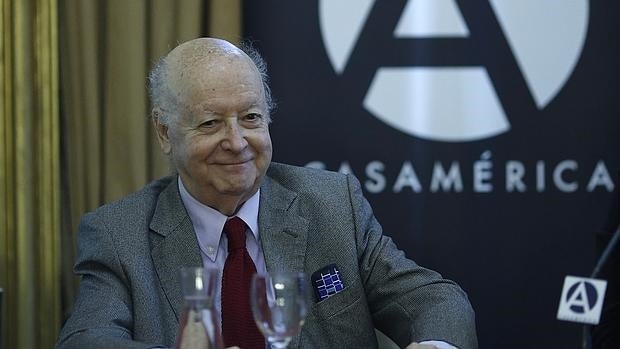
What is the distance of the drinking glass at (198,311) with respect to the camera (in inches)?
85.9

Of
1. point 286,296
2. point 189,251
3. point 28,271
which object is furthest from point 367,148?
point 286,296

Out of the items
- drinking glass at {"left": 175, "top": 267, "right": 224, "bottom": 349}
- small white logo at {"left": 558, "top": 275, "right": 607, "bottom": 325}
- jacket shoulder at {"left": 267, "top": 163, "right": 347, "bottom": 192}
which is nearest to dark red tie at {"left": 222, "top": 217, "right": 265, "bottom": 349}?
jacket shoulder at {"left": 267, "top": 163, "right": 347, "bottom": 192}

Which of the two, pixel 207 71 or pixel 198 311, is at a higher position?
pixel 207 71

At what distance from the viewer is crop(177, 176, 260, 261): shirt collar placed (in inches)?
115

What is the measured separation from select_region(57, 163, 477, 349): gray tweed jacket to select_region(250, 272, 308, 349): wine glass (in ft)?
1.80

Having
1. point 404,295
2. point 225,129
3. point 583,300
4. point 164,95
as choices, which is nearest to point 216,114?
point 225,129

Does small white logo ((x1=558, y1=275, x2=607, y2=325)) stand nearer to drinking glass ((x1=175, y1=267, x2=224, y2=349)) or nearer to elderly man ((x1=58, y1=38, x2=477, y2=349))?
elderly man ((x1=58, y1=38, x2=477, y2=349))

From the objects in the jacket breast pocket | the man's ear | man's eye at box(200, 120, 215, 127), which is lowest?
the jacket breast pocket

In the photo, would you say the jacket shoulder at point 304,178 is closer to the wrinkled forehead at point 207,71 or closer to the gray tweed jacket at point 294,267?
the gray tweed jacket at point 294,267

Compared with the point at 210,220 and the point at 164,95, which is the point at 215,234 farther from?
the point at 164,95

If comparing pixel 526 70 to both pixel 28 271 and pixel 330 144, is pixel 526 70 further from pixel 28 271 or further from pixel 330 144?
pixel 28 271

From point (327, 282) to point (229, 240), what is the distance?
0.88 ft

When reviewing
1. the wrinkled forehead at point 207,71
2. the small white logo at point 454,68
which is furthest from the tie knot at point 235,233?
the small white logo at point 454,68

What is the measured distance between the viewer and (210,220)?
9.62 ft
